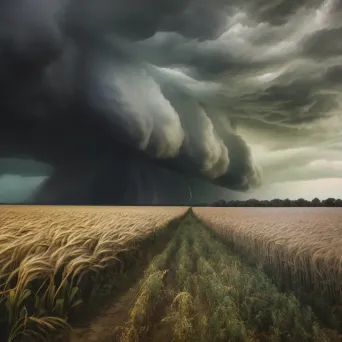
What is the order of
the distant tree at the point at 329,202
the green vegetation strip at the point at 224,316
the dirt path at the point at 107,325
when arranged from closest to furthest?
the green vegetation strip at the point at 224,316 < the dirt path at the point at 107,325 < the distant tree at the point at 329,202

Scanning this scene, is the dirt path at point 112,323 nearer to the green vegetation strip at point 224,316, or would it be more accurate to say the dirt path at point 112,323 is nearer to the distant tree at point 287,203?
the green vegetation strip at point 224,316

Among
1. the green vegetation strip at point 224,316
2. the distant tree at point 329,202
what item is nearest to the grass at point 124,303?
the green vegetation strip at point 224,316

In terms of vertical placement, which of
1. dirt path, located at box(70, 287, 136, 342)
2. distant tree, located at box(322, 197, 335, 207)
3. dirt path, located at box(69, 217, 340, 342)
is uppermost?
distant tree, located at box(322, 197, 335, 207)

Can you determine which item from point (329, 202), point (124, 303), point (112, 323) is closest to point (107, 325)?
point (112, 323)

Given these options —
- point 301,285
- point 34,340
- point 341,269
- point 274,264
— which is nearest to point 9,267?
point 34,340

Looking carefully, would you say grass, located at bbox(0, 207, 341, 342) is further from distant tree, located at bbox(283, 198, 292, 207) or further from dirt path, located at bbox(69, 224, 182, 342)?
distant tree, located at bbox(283, 198, 292, 207)

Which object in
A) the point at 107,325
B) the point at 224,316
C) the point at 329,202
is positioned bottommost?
the point at 107,325

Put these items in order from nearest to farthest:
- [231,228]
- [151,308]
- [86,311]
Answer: [86,311]
[151,308]
[231,228]

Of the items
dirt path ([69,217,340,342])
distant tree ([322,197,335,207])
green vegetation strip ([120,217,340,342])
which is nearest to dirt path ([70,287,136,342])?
dirt path ([69,217,340,342])

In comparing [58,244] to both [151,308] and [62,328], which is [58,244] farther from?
[151,308]

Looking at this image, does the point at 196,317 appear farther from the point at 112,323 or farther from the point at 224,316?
the point at 112,323

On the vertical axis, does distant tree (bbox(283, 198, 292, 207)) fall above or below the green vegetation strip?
above
